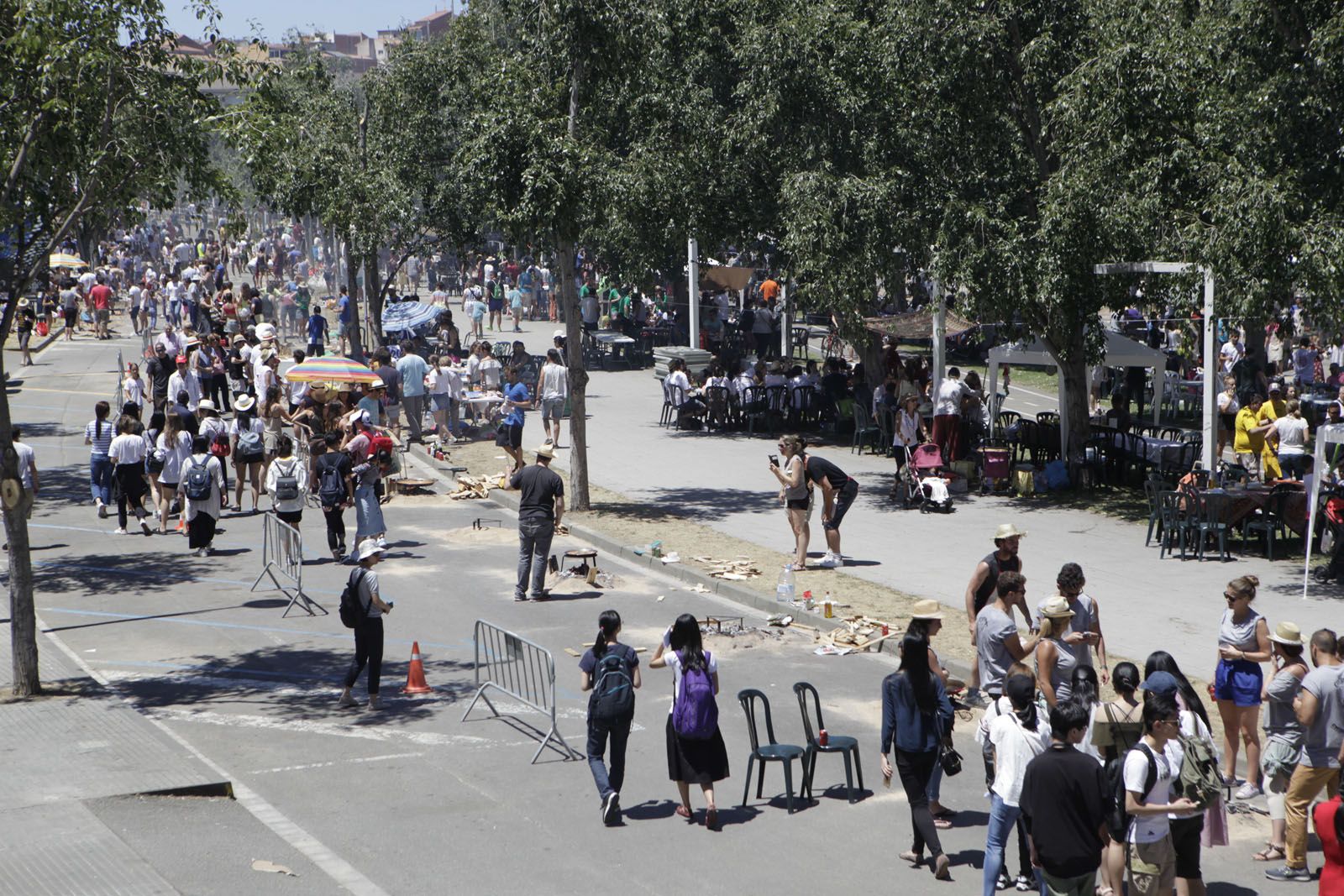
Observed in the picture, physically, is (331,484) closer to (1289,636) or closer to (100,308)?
(1289,636)

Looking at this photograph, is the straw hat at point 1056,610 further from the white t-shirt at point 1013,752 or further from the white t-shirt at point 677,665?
the white t-shirt at point 677,665

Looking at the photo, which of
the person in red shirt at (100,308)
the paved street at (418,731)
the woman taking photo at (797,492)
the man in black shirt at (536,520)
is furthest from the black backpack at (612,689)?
the person in red shirt at (100,308)

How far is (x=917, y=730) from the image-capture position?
8.47 m

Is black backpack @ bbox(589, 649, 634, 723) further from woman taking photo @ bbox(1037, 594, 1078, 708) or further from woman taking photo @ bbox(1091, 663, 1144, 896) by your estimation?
woman taking photo @ bbox(1091, 663, 1144, 896)

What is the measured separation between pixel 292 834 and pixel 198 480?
A: 29.6 ft

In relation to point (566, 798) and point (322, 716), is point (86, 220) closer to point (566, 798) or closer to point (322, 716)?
point (322, 716)

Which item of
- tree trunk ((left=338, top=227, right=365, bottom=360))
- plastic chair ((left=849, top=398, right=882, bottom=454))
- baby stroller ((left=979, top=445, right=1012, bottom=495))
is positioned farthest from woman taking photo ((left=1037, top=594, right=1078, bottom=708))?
tree trunk ((left=338, top=227, right=365, bottom=360))

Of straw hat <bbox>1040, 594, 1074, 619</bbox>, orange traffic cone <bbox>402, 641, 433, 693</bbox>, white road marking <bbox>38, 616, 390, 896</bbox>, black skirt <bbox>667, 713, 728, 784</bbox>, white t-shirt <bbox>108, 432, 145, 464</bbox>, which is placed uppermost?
white t-shirt <bbox>108, 432, 145, 464</bbox>

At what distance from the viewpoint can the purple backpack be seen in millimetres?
9117

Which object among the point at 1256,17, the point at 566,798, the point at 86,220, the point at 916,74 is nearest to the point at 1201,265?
the point at 1256,17

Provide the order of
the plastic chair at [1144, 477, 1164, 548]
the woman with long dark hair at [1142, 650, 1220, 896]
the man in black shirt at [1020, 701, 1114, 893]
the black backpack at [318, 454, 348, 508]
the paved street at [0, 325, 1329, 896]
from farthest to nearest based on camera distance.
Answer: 1. the plastic chair at [1144, 477, 1164, 548]
2. the black backpack at [318, 454, 348, 508]
3. the paved street at [0, 325, 1329, 896]
4. the woman with long dark hair at [1142, 650, 1220, 896]
5. the man in black shirt at [1020, 701, 1114, 893]

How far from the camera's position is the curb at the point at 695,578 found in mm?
13633

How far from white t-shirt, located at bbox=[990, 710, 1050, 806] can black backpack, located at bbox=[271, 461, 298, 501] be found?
36.8 ft

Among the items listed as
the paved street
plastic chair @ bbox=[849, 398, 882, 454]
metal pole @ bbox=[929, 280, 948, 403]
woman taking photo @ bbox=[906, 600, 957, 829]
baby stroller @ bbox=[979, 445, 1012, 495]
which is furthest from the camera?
plastic chair @ bbox=[849, 398, 882, 454]
